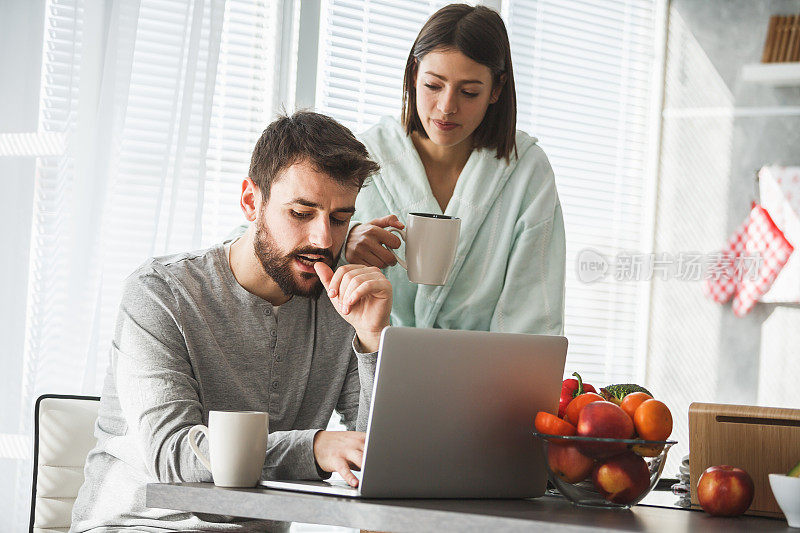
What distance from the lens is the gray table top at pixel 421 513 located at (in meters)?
0.81

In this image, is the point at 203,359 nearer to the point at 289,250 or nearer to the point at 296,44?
the point at 289,250

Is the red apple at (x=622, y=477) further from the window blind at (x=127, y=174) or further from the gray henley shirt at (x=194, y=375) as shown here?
the window blind at (x=127, y=174)

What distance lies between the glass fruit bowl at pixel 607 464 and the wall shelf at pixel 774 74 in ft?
8.76

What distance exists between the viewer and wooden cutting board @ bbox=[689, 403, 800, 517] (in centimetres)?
106

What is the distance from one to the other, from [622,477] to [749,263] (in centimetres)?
251

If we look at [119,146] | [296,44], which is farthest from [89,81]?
[296,44]

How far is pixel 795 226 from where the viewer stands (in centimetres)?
316

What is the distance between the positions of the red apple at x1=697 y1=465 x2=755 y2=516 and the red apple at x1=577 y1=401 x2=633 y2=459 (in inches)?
5.2

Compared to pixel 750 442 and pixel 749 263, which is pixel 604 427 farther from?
pixel 749 263

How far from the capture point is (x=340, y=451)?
1046 mm

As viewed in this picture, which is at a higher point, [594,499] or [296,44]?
[296,44]

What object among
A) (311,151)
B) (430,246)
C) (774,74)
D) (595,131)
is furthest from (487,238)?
(774,74)

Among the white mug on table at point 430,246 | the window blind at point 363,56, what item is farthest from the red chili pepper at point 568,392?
the window blind at point 363,56

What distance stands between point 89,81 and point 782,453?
5.78 ft
